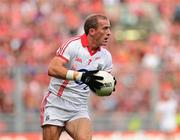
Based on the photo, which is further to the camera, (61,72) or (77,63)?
(77,63)

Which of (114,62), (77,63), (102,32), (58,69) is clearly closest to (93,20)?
(102,32)

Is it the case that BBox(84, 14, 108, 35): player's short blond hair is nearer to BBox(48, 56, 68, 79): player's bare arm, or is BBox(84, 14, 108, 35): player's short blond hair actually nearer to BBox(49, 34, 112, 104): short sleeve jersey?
BBox(49, 34, 112, 104): short sleeve jersey

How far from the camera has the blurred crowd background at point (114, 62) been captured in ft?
58.0

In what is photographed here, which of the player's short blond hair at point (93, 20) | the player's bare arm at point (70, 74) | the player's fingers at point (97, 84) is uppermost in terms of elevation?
the player's short blond hair at point (93, 20)

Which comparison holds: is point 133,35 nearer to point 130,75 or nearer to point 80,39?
point 130,75

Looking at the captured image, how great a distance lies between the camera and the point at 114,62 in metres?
19.1

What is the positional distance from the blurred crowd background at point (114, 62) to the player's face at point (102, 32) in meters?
7.32

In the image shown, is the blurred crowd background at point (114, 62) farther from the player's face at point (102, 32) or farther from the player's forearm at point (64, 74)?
the player's forearm at point (64, 74)

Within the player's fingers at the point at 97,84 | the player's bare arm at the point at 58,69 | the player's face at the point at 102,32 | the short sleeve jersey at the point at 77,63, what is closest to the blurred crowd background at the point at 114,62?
the short sleeve jersey at the point at 77,63

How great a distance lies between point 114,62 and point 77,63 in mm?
8844

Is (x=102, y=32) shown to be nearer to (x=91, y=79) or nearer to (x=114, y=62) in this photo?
(x=91, y=79)

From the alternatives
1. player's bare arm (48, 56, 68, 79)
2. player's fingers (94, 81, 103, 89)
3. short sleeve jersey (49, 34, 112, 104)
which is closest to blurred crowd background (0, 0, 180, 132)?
short sleeve jersey (49, 34, 112, 104)

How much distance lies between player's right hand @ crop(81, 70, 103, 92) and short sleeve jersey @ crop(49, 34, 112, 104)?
0.37 m

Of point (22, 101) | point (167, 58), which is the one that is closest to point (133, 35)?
point (167, 58)
